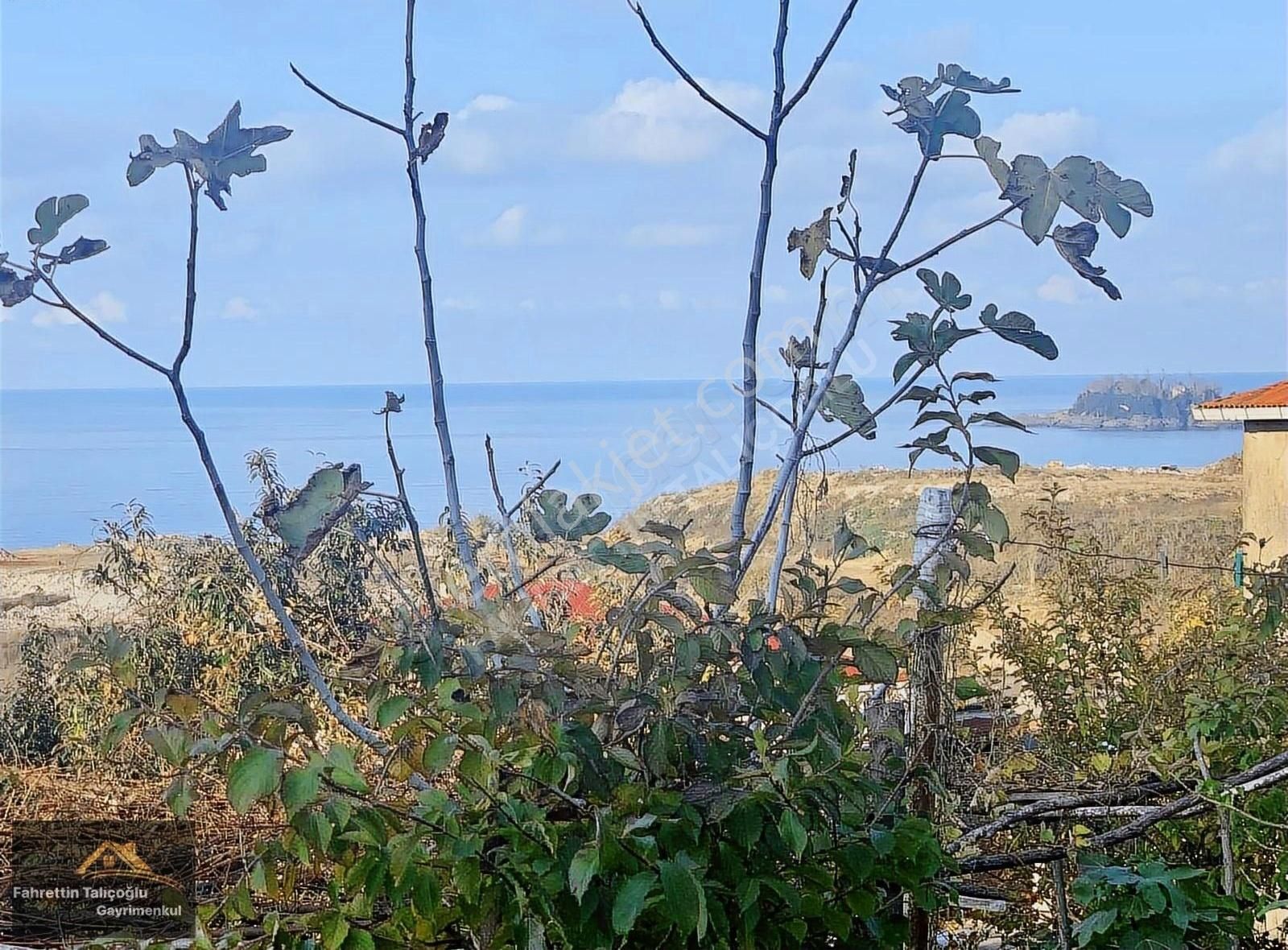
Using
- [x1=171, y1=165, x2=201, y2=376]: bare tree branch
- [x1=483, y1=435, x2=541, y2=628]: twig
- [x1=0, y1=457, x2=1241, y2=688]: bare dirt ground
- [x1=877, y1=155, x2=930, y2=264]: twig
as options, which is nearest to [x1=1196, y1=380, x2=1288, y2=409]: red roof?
[x1=0, y1=457, x2=1241, y2=688]: bare dirt ground

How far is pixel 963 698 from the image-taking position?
1234mm

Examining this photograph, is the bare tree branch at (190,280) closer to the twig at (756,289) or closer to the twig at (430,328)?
the twig at (430,328)

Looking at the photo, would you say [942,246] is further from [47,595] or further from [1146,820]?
[47,595]

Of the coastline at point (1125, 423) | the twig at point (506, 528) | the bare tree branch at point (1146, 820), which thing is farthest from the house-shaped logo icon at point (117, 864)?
the coastline at point (1125, 423)

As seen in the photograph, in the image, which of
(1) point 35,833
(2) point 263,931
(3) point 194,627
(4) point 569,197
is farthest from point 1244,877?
(3) point 194,627

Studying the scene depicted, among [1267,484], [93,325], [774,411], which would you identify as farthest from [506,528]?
[1267,484]

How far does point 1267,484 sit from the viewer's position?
324 cm

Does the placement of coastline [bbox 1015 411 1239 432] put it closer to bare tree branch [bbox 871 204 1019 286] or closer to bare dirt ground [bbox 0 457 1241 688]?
bare dirt ground [bbox 0 457 1241 688]

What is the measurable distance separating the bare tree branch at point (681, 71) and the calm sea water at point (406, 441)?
0.89ft

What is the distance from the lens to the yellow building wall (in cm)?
316
